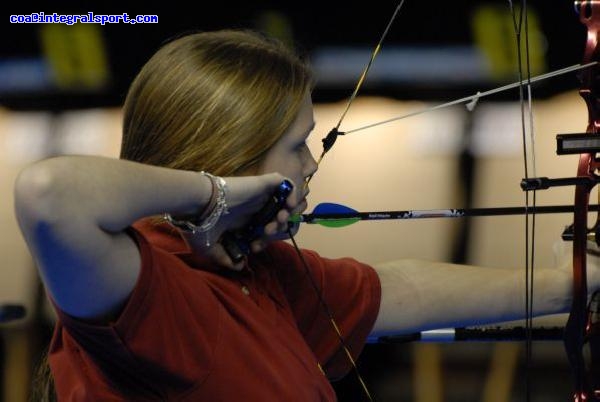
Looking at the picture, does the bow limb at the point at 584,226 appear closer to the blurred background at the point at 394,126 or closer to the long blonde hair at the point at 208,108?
the long blonde hair at the point at 208,108

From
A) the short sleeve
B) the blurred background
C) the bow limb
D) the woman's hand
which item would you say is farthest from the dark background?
the short sleeve

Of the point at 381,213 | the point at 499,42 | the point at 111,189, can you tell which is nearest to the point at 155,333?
the point at 111,189

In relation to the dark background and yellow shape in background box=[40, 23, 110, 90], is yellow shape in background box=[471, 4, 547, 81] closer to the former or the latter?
the dark background

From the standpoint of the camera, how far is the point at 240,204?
1.10 m

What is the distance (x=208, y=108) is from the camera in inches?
46.6

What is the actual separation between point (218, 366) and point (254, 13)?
223cm

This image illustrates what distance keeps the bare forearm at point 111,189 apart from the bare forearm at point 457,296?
0.51 metres

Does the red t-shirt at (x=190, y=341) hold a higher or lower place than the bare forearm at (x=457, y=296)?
higher

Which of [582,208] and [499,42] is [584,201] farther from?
[499,42]

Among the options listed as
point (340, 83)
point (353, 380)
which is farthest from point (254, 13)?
point (353, 380)

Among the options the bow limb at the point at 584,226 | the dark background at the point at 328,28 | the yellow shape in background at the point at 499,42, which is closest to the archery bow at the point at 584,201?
the bow limb at the point at 584,226

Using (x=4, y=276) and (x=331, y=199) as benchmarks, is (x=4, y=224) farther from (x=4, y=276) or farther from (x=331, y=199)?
(x=331, y=199)

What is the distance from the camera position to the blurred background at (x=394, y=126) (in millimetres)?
3238

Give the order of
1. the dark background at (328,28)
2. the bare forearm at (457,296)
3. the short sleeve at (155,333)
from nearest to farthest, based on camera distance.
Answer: the short sleeve at (155,333) → the bare forearm at (457,296) → the dark background at (328,28)
